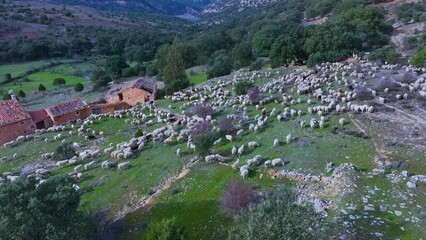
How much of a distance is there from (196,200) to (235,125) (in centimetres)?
1230

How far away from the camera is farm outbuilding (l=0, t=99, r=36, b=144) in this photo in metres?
45.2

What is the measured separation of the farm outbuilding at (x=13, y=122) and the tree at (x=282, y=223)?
1480 inches

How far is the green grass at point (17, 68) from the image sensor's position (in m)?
90.1

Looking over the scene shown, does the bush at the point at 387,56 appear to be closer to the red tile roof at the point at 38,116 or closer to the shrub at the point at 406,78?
the shrub at the point at 406,78

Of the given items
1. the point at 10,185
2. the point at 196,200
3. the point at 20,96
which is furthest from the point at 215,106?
the point at 20,96

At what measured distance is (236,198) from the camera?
2123cm

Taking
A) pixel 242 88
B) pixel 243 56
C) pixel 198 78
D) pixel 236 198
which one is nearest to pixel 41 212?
pixel 236 198

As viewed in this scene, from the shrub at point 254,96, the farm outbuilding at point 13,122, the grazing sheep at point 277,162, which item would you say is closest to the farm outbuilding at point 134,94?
the farm outbuilding at point 13,122

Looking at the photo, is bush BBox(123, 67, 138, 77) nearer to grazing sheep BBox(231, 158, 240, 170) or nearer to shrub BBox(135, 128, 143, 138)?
shrub BBox(135, 128, 143, 138)

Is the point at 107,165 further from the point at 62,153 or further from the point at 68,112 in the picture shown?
the point at 68,112

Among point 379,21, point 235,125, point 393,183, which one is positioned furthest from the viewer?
point 379,21

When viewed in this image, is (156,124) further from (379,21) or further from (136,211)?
(379,21)

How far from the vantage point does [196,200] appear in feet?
80.9

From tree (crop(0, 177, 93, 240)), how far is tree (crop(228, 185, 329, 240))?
8442mm
